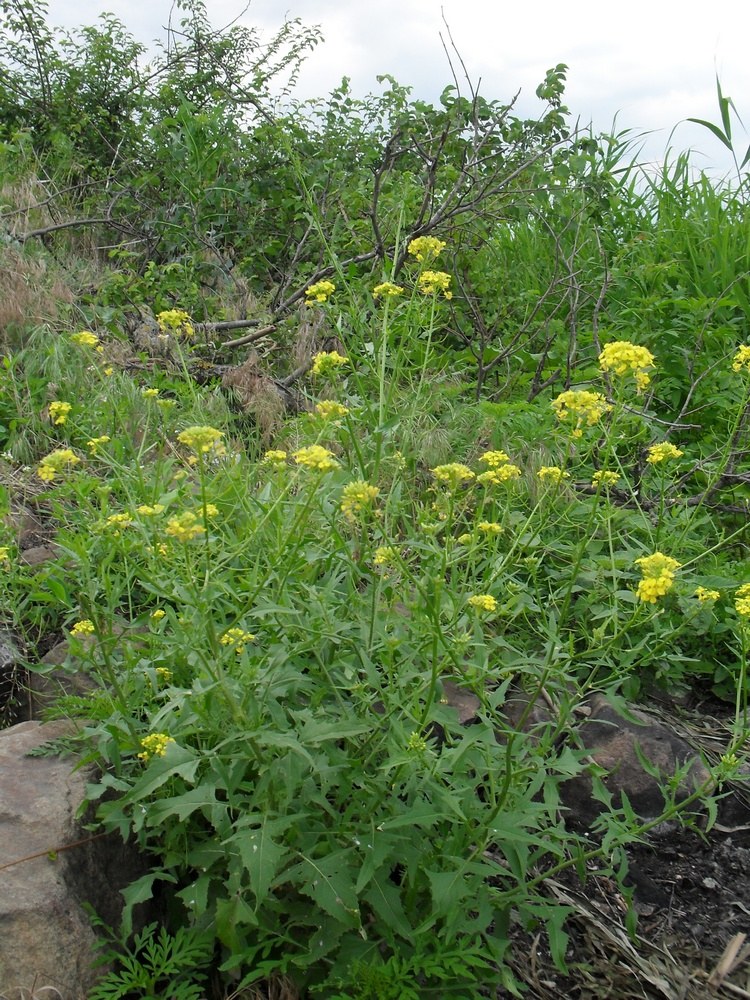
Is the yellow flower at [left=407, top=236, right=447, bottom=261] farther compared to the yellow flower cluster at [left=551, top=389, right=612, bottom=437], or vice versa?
the yellow flower at [left=407, top=236, right=447, bottom=261]

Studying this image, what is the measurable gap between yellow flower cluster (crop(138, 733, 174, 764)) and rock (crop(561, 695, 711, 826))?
1268mm

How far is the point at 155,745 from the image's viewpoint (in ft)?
6.62

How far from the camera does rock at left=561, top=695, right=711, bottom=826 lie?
269 cm

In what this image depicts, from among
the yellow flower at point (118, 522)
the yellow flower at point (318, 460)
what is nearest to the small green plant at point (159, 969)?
the yellow flower at point (118, 522)

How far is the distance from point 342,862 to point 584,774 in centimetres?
104

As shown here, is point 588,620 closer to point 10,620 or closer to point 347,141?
point 10,620

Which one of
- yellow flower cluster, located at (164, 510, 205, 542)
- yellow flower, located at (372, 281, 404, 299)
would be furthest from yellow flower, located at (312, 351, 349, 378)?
yellow flower cluster, located at (164, 510, 205, 542)

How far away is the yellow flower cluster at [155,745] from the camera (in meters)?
1.99

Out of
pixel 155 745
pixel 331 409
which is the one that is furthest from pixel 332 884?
pixel 331 409

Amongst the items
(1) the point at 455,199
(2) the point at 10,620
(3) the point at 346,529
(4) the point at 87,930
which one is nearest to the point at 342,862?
(4) the point at 87,930

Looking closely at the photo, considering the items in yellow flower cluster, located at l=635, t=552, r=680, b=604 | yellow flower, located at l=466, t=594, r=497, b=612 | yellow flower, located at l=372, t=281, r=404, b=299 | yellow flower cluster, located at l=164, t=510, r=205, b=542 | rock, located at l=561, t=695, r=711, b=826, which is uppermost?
yellow flower, located at l=372, t=281, r=404, b=299

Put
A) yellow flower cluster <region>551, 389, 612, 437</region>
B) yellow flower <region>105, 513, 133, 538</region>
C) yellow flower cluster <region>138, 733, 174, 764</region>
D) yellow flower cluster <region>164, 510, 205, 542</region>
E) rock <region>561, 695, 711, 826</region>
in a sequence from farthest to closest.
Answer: rock <region>561, 695, 711, 826</region> → yellow flower <region>105, 513, 133, 538</region> → yellow flower cluster <region>551, 389, 612, 437</region> → yellow flower cluster <region>138, 733, 174, 764</region> → yellow flower cluster <region>164, 510, 205, 542</region>

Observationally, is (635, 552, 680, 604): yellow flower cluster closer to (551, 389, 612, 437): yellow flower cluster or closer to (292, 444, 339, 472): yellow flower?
(551, 389, 612, 437): yellow flower cluster

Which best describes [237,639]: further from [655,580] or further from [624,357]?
[624,357]
